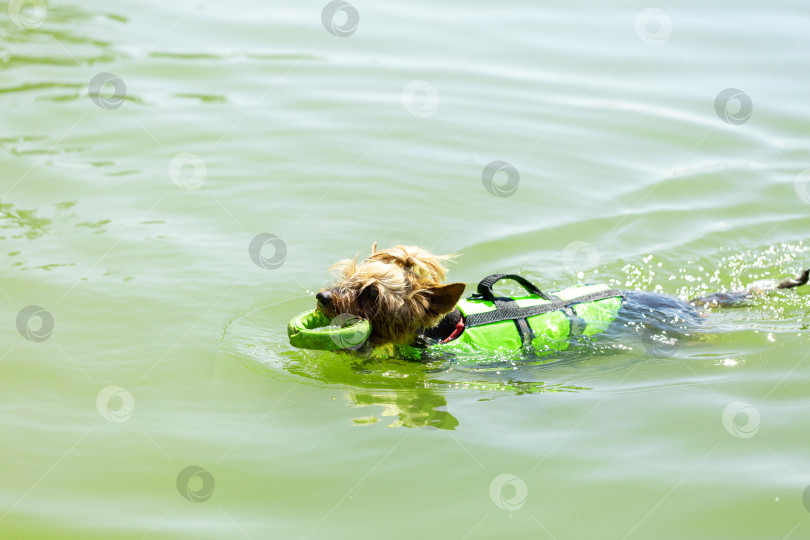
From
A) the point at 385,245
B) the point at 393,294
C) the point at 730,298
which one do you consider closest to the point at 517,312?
the point at 393,294

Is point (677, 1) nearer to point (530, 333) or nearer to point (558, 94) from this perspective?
point (558, 94)

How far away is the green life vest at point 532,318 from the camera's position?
6945 millimetres

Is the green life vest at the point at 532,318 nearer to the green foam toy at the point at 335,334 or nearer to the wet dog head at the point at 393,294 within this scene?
the wet dog head at the point at 393,294

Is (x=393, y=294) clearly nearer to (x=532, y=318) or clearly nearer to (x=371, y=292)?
(x=371, y=292)

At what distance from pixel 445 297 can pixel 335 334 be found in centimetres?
85

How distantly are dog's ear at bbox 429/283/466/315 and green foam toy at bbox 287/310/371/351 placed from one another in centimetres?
52

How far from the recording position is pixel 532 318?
7047 mm

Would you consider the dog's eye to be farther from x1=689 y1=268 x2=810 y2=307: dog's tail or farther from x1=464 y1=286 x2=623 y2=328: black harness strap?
x1=689 y1=268 x2=810 y2=307: dog's tail

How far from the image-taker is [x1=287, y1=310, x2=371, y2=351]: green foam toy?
248 inches

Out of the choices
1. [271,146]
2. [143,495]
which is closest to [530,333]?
[143,495]

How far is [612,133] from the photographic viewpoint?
11680 mm

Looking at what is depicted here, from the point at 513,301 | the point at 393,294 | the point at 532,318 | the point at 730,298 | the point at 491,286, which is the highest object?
the point at 393,294

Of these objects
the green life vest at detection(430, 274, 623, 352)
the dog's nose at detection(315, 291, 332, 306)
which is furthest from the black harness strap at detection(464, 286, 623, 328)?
the dog's nose at detection(315, 291, 332, 306)

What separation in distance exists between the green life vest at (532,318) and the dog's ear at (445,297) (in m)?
0.47
